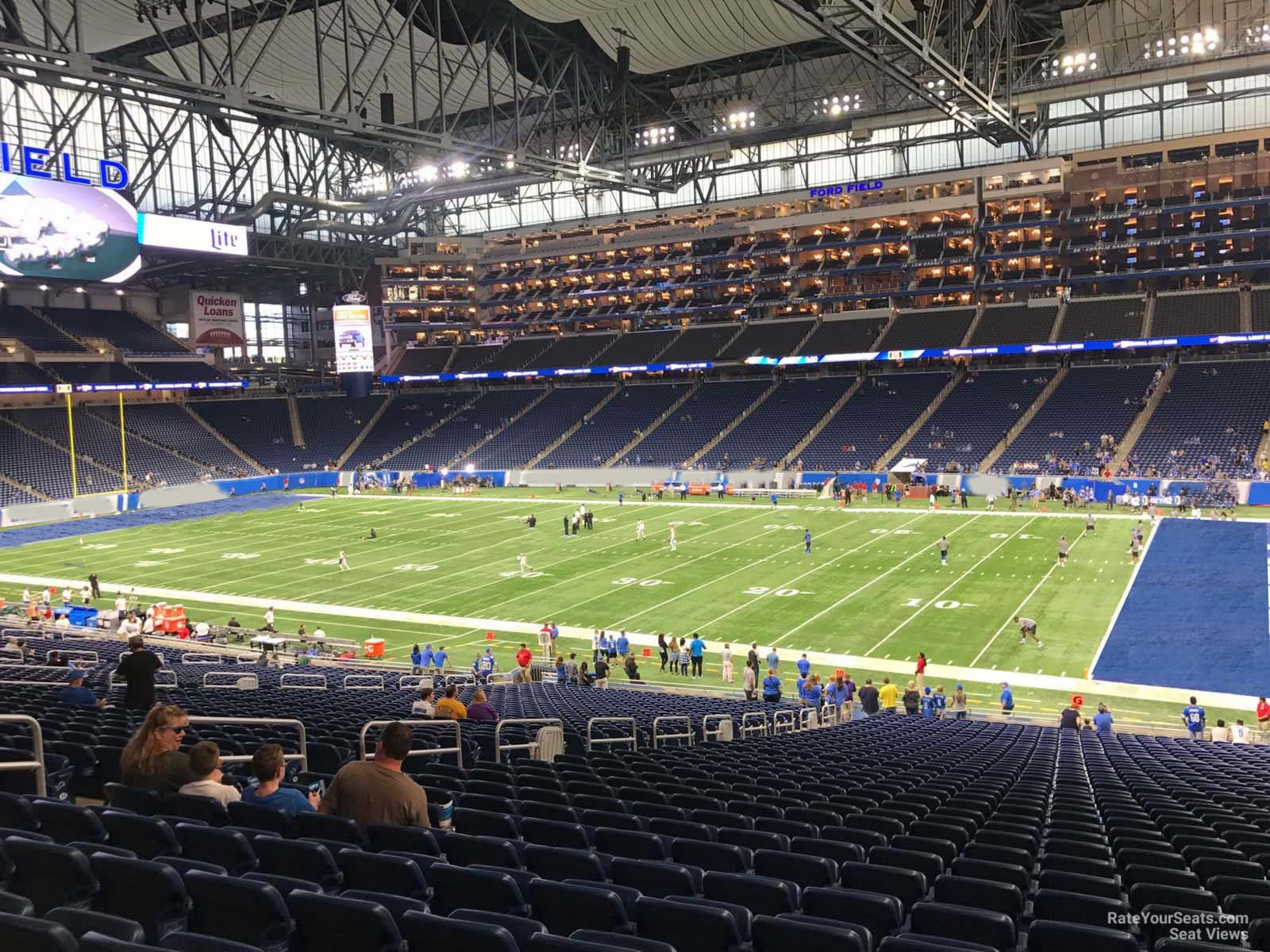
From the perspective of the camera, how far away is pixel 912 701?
2397 centimetres

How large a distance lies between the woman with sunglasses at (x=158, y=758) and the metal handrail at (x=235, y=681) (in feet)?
40.5

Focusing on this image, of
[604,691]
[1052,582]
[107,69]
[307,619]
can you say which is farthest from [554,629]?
[107,69]

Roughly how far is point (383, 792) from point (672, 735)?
11.1 metres

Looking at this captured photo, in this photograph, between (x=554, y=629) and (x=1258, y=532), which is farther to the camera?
(x=1258, y=532)

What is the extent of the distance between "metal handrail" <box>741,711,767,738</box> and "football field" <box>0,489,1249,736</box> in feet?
25.9

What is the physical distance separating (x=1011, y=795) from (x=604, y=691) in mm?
15479

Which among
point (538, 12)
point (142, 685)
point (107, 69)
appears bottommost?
point (142, 685)

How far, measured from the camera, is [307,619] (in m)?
35.6

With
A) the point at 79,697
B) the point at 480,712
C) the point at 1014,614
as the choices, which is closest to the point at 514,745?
the point at 480,712

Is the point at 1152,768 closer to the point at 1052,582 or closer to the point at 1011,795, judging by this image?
the point at 1011,795

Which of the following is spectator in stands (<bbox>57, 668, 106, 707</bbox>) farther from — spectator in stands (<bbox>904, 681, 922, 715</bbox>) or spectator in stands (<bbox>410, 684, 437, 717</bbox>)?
spectator in stands (<bbox>904, 681, 922, 715</bbox>)

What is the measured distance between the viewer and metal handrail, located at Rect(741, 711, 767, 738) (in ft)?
65.1

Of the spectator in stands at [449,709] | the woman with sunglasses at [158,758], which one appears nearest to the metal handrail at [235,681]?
the spectator in stands at [449,709]

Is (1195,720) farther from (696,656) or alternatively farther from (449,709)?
(449,709)
